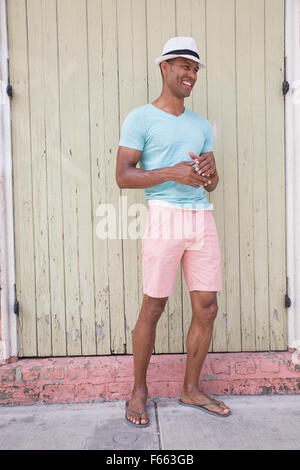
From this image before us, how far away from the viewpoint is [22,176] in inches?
114

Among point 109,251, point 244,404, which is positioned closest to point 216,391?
point 244,404

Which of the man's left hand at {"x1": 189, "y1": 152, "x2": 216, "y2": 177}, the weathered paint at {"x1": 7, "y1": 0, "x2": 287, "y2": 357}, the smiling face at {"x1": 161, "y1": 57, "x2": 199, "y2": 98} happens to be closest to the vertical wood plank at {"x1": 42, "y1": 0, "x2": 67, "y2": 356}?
the weathered paint at {"x1": 7, "y1": 0, "x2": 287, "y2": 357}

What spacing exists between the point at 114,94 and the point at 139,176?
0.85 metres

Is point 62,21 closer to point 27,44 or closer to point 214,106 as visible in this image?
point 27,44

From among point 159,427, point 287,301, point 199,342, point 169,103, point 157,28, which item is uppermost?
point 157,28

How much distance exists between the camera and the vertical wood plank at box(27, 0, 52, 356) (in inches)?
113

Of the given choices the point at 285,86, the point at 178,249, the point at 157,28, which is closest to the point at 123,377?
the point at 178,249

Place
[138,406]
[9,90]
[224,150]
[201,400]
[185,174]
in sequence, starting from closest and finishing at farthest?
[185,174]
[138,406]
[201,400]
[9,90]
[224,150]

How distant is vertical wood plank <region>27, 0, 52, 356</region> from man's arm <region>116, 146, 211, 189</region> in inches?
29.8

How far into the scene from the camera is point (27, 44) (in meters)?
2.86

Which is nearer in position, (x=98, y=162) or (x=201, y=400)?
(x=201, y=400)

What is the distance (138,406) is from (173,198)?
128cm

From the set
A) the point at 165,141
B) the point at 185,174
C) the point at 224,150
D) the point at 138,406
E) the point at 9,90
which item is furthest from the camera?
the point at 224,150

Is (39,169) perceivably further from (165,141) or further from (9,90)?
(165,141)
